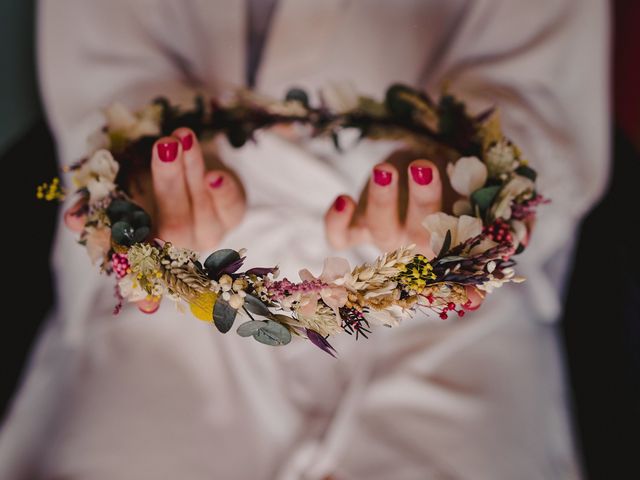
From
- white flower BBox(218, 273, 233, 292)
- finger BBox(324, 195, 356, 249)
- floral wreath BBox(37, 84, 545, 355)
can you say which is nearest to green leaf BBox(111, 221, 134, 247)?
floral wreath BBox(37, 84, 545, 355)

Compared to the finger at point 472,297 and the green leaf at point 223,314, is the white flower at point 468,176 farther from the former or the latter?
the green leaf at point 223,314

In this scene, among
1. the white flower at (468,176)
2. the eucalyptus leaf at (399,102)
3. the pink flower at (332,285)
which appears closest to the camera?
the pink flower at (332,285)

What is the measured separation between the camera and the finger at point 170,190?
59 centimetres

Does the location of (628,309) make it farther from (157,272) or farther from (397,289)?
(157,272)

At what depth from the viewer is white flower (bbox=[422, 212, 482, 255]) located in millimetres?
530

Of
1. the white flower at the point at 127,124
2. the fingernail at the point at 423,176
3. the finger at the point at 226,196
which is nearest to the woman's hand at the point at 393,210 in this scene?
the fingernail at the point at 423,176

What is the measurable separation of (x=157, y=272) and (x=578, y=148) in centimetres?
68

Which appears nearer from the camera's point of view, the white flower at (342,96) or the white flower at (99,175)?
the white flower at (99,175)

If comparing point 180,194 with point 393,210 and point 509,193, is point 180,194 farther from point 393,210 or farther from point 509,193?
point 509,193

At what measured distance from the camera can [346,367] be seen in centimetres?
88

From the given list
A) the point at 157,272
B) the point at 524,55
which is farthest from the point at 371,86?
the point at 157,272

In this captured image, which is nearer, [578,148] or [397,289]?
[397,289]

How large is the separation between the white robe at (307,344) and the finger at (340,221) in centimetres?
9

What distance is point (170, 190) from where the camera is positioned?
1.99 feet
